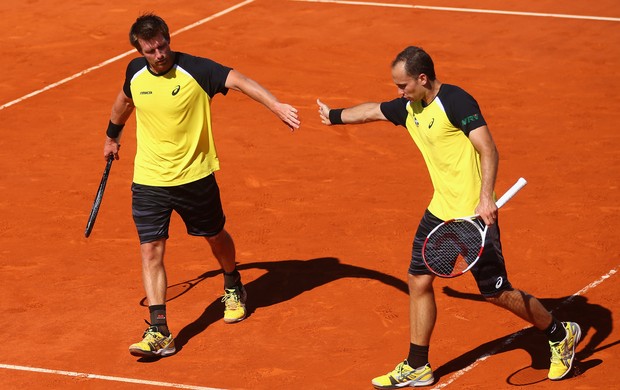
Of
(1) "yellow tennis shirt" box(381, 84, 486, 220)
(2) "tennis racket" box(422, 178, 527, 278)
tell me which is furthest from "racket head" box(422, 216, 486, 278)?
(1) "yellow tennis shirt" box(381, 84, 486, 220)

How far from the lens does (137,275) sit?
40.9 ft

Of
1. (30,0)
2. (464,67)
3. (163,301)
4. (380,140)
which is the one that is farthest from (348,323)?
(30,0)

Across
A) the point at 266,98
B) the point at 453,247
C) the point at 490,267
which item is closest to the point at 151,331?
the point at 266,98

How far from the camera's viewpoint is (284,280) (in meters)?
12.3

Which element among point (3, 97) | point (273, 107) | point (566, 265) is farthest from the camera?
point (3, 97)

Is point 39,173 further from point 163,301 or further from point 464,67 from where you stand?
point 464,67

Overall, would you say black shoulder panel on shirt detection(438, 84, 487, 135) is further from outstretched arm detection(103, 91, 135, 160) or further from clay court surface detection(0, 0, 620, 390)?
outstretched arm detection(103, 91, 135, 160)

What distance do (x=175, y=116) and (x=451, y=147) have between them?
245cm

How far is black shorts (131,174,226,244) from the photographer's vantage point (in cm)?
1089

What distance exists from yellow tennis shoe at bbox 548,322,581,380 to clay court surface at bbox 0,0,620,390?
0.29ft

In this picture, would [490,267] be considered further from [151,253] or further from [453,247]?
[151,253]

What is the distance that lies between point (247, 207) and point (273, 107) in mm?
3740

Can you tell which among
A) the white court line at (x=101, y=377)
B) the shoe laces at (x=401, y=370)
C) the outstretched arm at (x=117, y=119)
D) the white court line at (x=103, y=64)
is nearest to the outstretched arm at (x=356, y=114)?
the outstretched arm at (x=117, y=119)

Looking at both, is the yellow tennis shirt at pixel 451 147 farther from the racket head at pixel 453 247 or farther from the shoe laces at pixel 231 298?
the shoe laces at pixel 231 298
